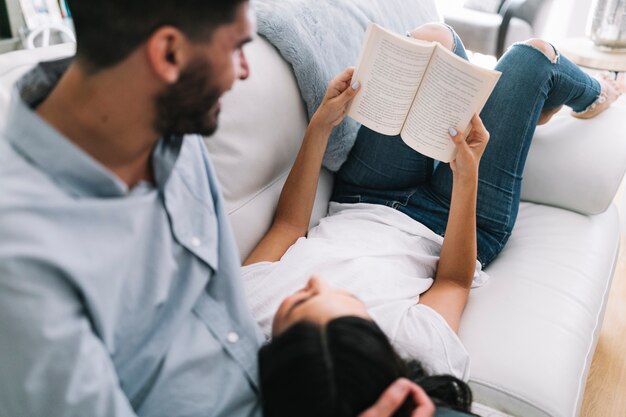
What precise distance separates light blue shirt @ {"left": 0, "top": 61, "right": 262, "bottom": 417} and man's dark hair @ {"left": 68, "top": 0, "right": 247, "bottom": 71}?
0.35 feet

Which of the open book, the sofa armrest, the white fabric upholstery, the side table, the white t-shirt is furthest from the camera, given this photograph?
the white fabric upholstery

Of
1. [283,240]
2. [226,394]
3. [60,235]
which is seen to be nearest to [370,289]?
[283,240]

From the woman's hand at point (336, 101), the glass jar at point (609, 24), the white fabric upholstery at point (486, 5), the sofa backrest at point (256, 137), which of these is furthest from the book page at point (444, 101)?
the white fabric upholstery at point (486, 5)

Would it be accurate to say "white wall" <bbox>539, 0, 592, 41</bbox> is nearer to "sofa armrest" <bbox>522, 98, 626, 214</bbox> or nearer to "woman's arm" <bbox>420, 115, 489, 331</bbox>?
"sofa armrest" <bbox>522, 98, 626, 214</bbox>

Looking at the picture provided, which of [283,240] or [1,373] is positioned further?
[283,240]

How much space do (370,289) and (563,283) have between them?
0.49 meters

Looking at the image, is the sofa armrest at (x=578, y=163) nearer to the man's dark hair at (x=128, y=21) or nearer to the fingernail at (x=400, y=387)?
the fingernail at (x=400, y=387)

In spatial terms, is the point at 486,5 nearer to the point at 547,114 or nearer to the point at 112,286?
the point at 547,114

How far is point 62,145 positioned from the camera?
641 mm

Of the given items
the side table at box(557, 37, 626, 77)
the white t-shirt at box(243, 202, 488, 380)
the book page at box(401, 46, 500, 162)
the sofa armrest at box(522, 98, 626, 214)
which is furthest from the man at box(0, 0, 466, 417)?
the side table at box(557, 37, 626, 77)

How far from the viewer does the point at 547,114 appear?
154cm

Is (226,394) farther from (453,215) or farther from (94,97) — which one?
(453,215)

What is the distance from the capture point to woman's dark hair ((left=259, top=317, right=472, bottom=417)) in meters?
0.69

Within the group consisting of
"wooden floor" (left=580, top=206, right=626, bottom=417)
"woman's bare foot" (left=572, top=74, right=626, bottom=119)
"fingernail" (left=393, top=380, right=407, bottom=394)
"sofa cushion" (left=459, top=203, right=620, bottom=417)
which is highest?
"woman's bare foot" (left=572, top=74, right=626, bottom=119)
